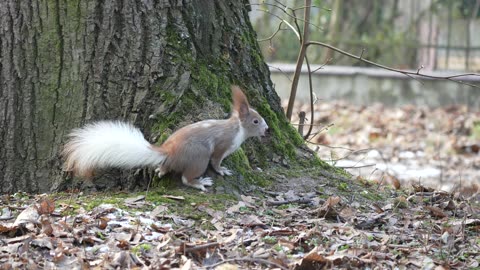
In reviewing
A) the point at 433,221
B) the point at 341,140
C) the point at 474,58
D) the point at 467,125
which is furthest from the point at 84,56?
the point at 474,58

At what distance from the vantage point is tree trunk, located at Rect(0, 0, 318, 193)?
5375mm

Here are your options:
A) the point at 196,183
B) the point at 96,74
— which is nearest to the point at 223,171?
the point at 196,183

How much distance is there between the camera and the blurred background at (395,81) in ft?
38.0

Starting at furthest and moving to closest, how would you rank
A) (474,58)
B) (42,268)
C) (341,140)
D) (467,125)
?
(474,58)
(467,125)
(341,140)
(42,268)

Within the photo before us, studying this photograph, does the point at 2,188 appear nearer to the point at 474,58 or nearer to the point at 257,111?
the point at 257,111

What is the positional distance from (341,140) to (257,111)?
6204mm

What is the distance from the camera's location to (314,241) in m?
4.50

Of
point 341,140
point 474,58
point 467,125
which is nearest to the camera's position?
point 341,140

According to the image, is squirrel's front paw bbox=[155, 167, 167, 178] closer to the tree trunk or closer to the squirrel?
the squirrel

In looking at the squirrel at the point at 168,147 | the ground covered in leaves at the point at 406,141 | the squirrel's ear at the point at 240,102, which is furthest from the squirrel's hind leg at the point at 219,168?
the ground covered in leaves at the point at 406,141

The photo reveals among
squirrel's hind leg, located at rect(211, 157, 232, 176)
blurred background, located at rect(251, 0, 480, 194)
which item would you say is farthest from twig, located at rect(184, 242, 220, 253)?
blurred background, located at rect(251, 0, 480, 194)

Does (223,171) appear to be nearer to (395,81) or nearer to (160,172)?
(160,172)

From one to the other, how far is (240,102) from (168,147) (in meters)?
0.59

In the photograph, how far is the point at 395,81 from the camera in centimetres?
1527
